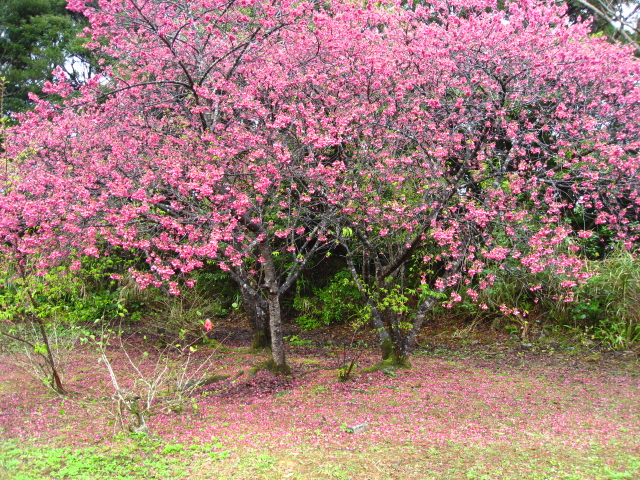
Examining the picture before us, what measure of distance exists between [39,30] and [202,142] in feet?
59.2

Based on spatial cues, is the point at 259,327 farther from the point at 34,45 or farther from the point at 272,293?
the point at 34,45

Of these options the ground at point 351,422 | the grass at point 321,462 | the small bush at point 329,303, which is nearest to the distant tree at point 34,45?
the small bush at point 329,303

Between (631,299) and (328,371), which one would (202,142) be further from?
(631,299)

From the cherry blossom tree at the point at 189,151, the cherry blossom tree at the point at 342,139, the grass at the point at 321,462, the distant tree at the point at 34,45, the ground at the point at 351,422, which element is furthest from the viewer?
the distant tree at the point at 34,45

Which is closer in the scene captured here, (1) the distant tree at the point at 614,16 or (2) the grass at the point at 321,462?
(2) the grass at the point at 321,462

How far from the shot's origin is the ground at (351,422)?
3652 mm

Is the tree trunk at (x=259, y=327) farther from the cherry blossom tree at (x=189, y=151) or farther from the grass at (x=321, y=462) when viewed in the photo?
the grass at (x=321, y=462)

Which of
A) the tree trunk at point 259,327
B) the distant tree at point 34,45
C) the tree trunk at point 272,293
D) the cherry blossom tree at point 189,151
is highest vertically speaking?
the distant tree at point 34,45

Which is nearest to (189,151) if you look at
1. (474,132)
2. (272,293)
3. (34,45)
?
(272,293)

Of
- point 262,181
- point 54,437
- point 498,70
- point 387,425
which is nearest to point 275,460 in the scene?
point 387,425

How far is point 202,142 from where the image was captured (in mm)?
5582

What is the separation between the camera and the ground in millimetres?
3652

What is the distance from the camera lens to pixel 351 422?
4645mm

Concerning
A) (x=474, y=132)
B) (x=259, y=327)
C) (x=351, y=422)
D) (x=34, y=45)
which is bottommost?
(x=259, y=327)
